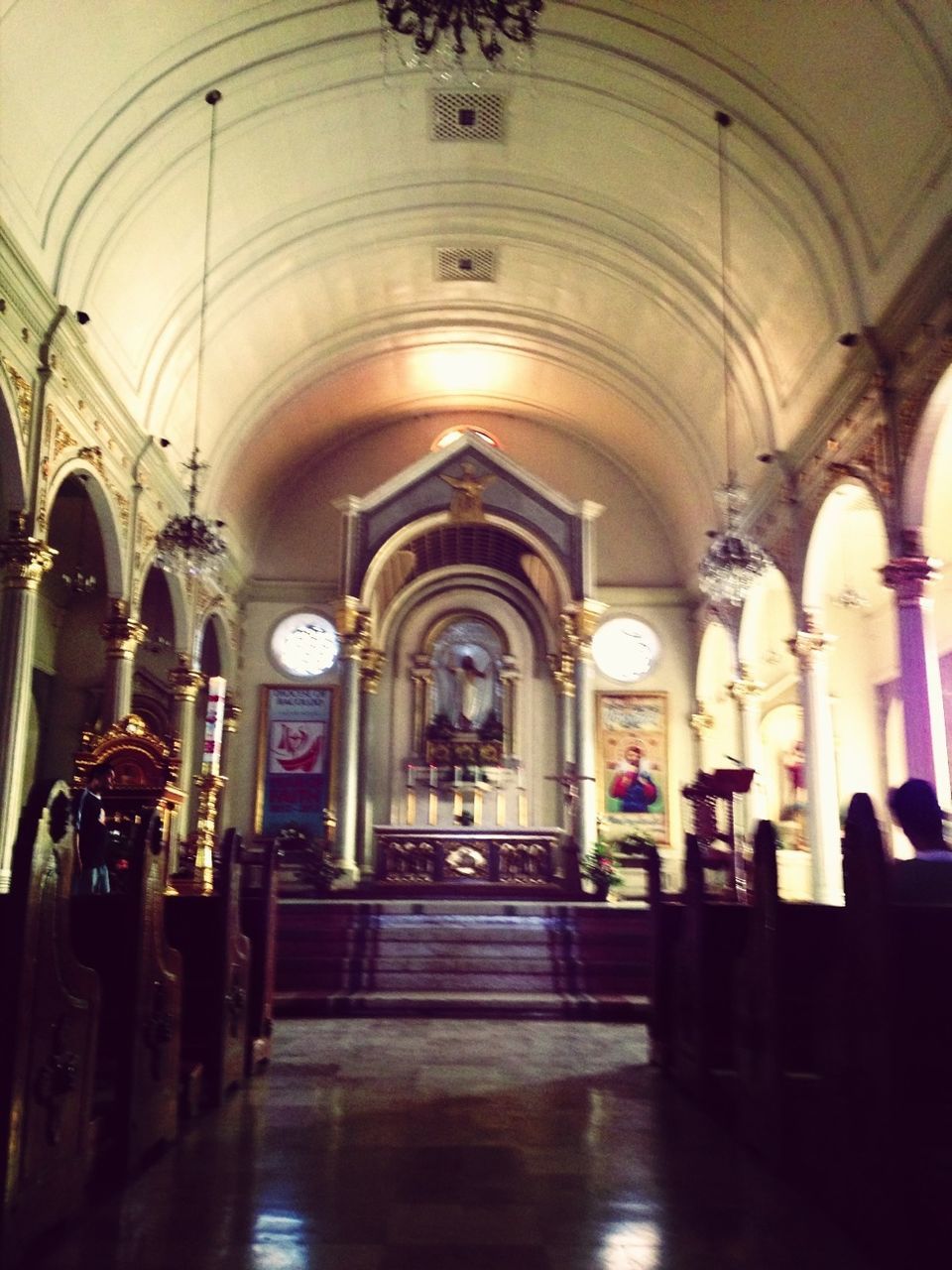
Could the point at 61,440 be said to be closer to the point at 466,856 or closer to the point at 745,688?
the point at 466,856

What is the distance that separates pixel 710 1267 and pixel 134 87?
9.05m

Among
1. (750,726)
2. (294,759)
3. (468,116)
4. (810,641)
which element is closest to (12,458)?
(468,116)

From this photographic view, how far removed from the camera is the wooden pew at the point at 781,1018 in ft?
10.8

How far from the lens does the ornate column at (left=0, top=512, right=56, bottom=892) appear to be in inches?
316

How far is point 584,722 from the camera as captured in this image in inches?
510

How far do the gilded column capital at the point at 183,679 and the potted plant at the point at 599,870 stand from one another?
200 inches

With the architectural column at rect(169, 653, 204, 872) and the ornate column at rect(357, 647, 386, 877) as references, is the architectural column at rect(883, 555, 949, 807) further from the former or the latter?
the architectural column at rect(169, 653, 204, 872)

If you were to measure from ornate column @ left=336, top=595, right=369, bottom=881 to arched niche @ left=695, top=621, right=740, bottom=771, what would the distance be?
495cm

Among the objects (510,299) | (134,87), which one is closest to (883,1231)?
(134,87)

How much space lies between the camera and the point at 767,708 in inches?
602

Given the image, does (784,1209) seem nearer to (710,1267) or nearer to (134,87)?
(710,1267)

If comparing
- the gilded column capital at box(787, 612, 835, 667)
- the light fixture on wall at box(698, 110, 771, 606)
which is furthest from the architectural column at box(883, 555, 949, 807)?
the gilded column capital at box(787, 612, 835, 667)

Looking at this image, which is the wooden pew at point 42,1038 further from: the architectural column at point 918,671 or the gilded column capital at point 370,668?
the gilded column capital at point 370,668

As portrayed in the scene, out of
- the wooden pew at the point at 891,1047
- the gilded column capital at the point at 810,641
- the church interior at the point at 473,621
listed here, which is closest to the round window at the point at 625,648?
the church interior at the point at 473,621
